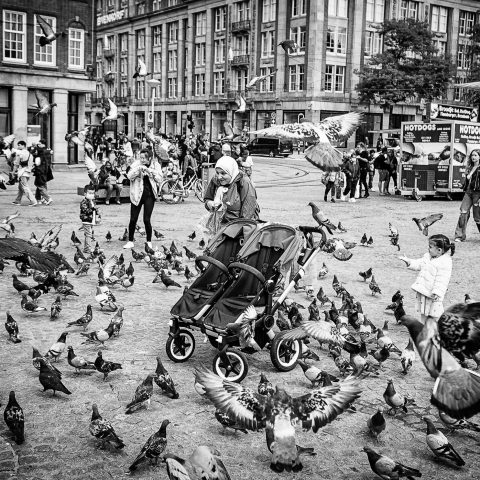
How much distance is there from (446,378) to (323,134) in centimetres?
804

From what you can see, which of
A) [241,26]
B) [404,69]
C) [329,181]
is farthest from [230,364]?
[241,26]

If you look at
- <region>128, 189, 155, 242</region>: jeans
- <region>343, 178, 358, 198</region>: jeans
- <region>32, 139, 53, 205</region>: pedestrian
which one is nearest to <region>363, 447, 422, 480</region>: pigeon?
<region>128, 189, 155, 242</region>: jeans

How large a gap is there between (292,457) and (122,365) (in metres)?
2.47

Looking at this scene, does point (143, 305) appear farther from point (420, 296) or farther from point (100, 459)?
point (100, 459)

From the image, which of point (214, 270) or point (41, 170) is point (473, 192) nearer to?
point (214, 270)

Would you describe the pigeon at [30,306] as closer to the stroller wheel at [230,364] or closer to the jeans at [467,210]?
the stroller wheel at [230,364]

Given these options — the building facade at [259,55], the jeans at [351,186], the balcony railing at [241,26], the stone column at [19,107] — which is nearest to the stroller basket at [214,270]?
the jeans at [351,186]

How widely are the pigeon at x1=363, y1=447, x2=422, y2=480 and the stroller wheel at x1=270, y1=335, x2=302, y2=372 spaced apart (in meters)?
1.96

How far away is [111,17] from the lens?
83.1 meters

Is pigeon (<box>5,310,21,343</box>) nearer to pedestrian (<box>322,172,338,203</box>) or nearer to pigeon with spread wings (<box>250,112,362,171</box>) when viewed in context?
pigeon with spread wings (<box>250,112,362,171</box>)

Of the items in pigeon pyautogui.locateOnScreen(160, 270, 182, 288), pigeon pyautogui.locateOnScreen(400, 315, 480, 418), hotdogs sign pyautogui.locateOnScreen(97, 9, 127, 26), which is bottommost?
pigeon pyautogui.locateOnScreen(160, 270, 182, 288)

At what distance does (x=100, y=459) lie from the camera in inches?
167

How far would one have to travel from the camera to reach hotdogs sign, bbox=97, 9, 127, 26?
8094 cm

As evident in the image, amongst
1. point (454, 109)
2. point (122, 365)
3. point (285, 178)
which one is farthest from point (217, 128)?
point (122, 365)
